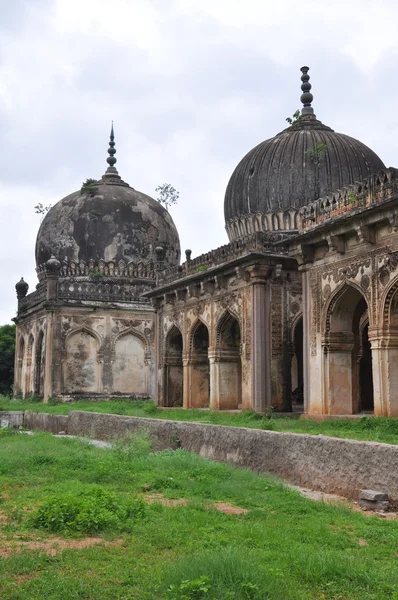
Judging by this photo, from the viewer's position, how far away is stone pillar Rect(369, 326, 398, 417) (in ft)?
39.5

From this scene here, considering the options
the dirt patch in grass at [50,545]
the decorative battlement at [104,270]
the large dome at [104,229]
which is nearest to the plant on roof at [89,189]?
the large dome at [104,229]

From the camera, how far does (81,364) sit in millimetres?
24422

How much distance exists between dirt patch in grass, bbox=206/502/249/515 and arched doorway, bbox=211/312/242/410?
1076 centimetres

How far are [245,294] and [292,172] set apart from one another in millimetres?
4245

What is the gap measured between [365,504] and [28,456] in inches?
194

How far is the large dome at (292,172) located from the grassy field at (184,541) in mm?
11143

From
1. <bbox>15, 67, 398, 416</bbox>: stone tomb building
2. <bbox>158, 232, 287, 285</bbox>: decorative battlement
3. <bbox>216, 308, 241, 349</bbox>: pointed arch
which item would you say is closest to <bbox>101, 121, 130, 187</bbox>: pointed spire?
<bbox>15, 67, 398, 416</bbox>: stone tomb building

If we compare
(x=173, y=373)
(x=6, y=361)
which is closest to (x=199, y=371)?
(x=173, y=373)

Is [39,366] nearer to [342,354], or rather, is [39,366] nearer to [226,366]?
[226,366]

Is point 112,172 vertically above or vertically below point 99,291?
above

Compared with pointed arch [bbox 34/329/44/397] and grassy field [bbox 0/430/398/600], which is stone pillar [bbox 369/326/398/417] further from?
pointed arch [bbox 34/329/44/397]

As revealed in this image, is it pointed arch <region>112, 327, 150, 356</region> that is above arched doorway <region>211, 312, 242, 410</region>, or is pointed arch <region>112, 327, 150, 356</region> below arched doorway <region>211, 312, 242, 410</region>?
above

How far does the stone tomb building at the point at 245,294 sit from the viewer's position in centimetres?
1294

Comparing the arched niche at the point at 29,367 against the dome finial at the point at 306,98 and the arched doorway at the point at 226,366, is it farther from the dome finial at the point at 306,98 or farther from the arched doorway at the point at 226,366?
the dome finial at the point at 306,98
